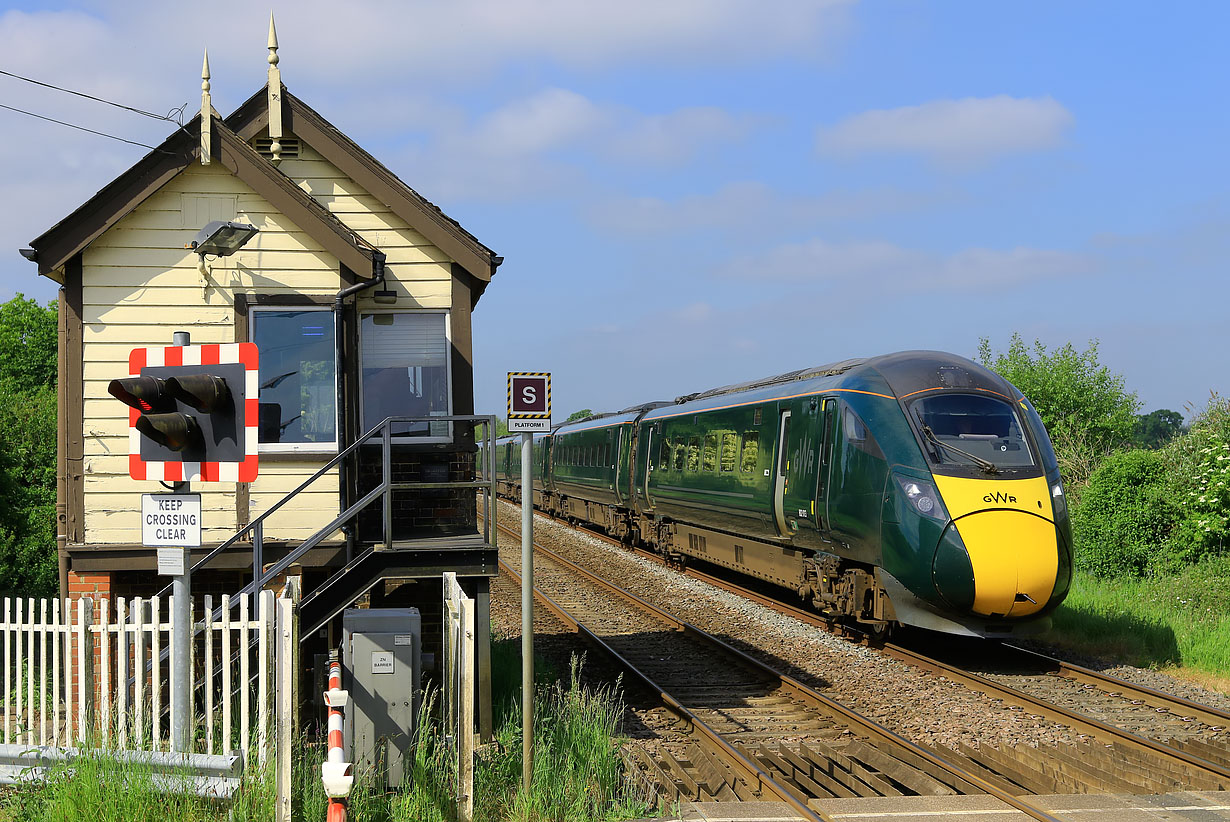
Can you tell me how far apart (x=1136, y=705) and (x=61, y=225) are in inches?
398

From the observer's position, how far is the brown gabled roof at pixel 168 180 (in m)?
8.93

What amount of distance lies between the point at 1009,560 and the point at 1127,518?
719cm

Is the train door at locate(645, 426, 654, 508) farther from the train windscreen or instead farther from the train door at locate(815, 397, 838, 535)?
the train windscreen

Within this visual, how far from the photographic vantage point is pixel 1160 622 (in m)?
13.5

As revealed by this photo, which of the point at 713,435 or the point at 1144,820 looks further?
the point at 713,435

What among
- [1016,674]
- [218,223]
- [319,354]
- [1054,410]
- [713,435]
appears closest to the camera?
[218,223]

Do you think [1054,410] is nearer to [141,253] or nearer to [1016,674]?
[1016,674]

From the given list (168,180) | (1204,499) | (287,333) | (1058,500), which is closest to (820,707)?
(1058,500)

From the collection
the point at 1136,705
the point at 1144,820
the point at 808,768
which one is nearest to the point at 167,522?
the point at 808,768

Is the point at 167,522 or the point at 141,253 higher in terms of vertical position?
the point at 141,253

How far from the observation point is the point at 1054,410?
3669 cm

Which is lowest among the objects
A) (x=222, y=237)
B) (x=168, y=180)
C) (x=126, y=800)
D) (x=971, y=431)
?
(x=126, y=800)

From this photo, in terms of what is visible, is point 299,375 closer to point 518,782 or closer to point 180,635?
point 180,635

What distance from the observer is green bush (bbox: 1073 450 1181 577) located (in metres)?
17.0
